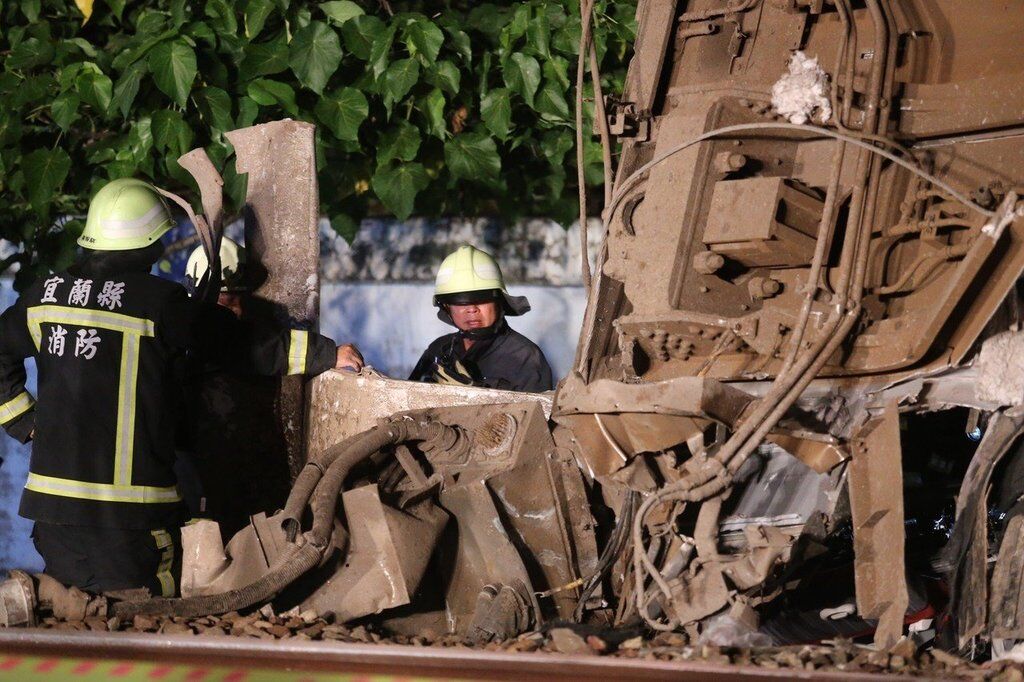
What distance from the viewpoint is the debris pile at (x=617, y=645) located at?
3232mm

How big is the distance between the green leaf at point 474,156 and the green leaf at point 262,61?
94 cm

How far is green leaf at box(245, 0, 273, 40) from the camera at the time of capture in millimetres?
6172

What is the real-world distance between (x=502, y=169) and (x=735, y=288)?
3.10 metres

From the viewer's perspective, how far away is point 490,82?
643 centimetres

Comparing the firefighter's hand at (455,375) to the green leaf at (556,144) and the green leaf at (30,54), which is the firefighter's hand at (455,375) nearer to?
the green leaf at (556,144)

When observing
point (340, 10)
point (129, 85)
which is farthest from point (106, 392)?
point (340, 10)

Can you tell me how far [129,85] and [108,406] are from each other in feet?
7.45

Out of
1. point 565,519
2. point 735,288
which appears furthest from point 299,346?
point 735,288

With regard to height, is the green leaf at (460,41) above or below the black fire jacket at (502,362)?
above

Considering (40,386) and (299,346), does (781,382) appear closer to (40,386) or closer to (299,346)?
(299,346)

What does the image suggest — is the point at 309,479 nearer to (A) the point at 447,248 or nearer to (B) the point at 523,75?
(B) the point at 523,75

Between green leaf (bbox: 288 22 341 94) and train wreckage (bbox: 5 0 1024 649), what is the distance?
213 centimetres

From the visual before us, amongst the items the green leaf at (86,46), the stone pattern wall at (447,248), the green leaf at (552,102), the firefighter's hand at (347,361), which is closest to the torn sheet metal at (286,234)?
the firefighter's hand at (347,361)

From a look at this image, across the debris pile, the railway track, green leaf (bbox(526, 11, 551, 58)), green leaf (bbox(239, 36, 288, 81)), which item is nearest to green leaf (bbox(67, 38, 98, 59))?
green leaf (bbox(239, 36, 288, 81))
